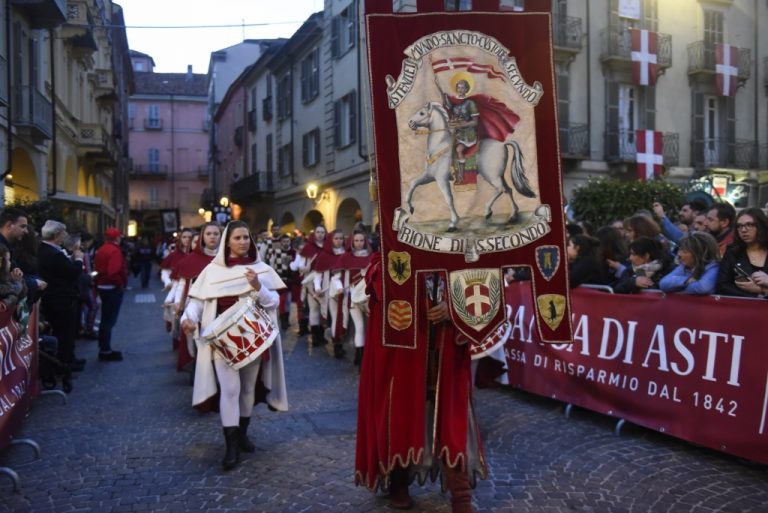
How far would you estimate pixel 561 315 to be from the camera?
3.79m

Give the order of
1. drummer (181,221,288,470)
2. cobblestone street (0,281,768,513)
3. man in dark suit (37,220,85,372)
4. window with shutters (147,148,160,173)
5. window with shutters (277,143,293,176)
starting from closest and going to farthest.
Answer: cobblestone street (0,281,768,513), drummer (181,221,288,470), man in dark suit (37,220,85,372), window with shutters (277,143,293,176), window with shutters (147,148,160,173)

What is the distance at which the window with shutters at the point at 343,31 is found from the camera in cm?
2466

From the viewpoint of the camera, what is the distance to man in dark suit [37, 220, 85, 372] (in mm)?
8305

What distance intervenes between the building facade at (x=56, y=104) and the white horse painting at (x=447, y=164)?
12.8m

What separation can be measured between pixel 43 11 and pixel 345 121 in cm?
1085

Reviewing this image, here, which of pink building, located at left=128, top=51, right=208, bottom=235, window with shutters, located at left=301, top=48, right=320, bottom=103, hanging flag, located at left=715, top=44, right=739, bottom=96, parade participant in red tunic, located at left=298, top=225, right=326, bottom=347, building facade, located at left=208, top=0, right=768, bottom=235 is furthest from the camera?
pink building, located at left=128, top=51, right=208, bottom=235

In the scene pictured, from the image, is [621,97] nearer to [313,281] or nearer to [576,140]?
[576,140]

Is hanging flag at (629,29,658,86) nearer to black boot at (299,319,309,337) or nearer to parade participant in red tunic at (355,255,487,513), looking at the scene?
black boot at (299,319,309,337)

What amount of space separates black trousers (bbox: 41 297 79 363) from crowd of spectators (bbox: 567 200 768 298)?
569cm

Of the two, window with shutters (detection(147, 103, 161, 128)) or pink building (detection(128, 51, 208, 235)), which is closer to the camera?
pink building (detection(128, 51, 208, 235))

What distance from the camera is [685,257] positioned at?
5930 millimetres

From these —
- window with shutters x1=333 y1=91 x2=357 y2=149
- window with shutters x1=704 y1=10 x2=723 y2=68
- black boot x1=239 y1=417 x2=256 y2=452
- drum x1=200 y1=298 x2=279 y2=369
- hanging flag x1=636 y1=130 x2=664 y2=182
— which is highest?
window with shutters x1=704 y1=10 x2=723 y2=68

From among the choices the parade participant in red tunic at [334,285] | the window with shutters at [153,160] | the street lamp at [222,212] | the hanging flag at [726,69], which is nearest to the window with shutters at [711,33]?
the hanging flag at [726,69]

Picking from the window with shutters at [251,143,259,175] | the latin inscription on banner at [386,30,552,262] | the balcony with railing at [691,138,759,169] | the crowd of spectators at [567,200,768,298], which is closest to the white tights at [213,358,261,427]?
the latin inscription on banner at [386,30,552,262]
